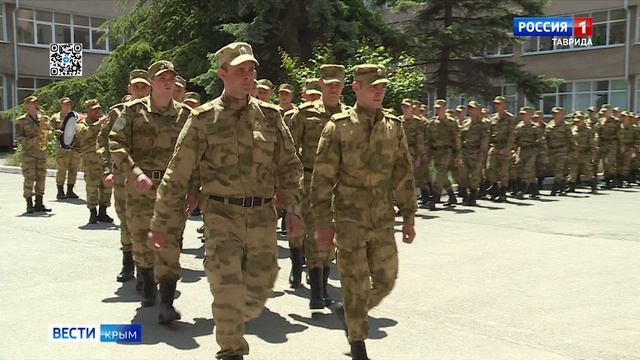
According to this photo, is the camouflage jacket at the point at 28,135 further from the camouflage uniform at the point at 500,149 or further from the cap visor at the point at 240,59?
the cap visor at the point at 240,59

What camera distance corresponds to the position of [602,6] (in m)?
34.7

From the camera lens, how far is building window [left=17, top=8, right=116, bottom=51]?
38.0m

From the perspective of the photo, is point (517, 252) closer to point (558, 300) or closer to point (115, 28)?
point (558, 300)

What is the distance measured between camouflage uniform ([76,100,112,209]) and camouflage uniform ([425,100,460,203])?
6497 millimetres

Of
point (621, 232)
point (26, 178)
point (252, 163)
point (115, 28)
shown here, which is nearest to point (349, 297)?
point (252, 163)

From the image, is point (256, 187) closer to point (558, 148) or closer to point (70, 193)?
point (70, 193)

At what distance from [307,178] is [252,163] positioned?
246cm

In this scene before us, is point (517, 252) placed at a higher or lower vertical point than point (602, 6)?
lower

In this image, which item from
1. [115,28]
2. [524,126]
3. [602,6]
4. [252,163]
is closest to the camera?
[252,163]

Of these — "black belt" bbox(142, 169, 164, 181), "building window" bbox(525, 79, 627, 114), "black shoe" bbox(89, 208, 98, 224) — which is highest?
"building window" bbox(525, 79, 627, 114)

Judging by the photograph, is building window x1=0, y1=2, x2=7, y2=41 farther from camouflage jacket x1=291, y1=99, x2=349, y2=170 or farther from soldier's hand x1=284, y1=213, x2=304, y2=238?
soldier's hand x1=284, y1=213, x2=304, y2=238

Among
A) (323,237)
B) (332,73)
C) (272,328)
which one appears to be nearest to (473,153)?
(332,73)

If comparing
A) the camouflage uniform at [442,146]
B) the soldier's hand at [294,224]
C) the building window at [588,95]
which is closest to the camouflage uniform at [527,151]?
the camouflage uniform at [442,146]
